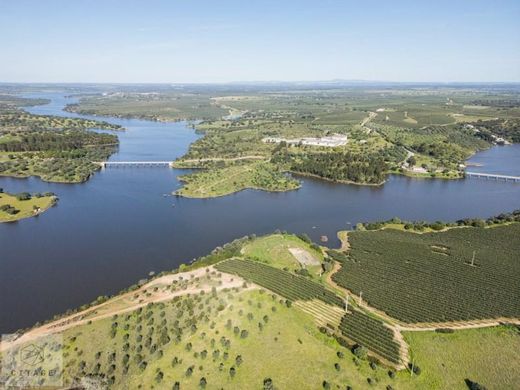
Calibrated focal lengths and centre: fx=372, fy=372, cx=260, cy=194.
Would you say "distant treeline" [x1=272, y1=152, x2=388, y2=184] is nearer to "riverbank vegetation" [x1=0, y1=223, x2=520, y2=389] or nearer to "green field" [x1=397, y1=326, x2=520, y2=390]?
"riverbank vegetation" [x1=0, y1=223, x2=520, y2=389]

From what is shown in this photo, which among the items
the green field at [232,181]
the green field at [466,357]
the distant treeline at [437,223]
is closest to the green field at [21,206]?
the green field at [232,181]

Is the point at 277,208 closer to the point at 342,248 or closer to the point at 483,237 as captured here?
the point at 342,248

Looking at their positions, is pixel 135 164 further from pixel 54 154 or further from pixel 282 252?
pixel 282 252

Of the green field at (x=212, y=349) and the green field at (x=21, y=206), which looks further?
the green field at (x=21, y=206)

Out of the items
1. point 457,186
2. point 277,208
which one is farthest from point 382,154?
point 277,208

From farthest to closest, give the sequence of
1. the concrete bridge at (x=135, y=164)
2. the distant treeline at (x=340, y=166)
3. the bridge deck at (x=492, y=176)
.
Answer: the concrete bridge at (x=135, y=164) → the bridge deck at (x=492, y=176) → the distant treeline at (x=340, y=166)

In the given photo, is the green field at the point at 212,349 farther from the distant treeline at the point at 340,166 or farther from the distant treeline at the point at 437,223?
the distant treeline at the point at 340,166

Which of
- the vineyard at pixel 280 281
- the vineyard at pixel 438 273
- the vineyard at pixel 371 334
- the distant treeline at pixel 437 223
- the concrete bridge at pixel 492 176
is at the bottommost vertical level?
the concrete bridge at pixel 492 176
